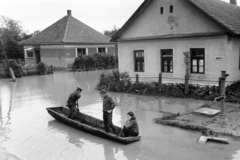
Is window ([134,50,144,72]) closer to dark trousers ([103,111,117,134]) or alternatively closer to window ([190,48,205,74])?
window ([190,48,205,74])

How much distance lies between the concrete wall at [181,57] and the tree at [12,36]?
3229cm

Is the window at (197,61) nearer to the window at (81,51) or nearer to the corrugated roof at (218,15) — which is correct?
the corrugated roof at (218,15)

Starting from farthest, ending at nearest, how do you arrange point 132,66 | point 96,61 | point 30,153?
point 96,61, point 132,66, point 30,153

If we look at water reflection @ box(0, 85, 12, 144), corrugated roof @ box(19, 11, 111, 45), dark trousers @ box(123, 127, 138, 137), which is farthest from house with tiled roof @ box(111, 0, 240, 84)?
corrugated roof @ box(19, 11, 111, 45)

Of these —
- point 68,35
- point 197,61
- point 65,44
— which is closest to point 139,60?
point 197,61

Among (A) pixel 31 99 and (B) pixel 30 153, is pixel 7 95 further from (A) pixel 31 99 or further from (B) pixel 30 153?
(B) pixel 30 153

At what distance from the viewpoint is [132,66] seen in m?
21.0

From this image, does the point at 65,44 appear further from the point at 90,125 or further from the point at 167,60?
the point at 90,125

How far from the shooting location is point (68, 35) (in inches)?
1500

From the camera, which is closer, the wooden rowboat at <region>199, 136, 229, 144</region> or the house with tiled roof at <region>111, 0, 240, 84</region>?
the wooden rowboat at <region>199, 136, 229, 144</region>

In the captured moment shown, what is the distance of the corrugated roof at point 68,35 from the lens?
1485 inches

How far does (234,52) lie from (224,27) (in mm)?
2312

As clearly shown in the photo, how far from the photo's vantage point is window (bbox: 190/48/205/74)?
667 inches

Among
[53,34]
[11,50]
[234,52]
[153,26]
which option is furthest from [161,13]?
[11,50]
